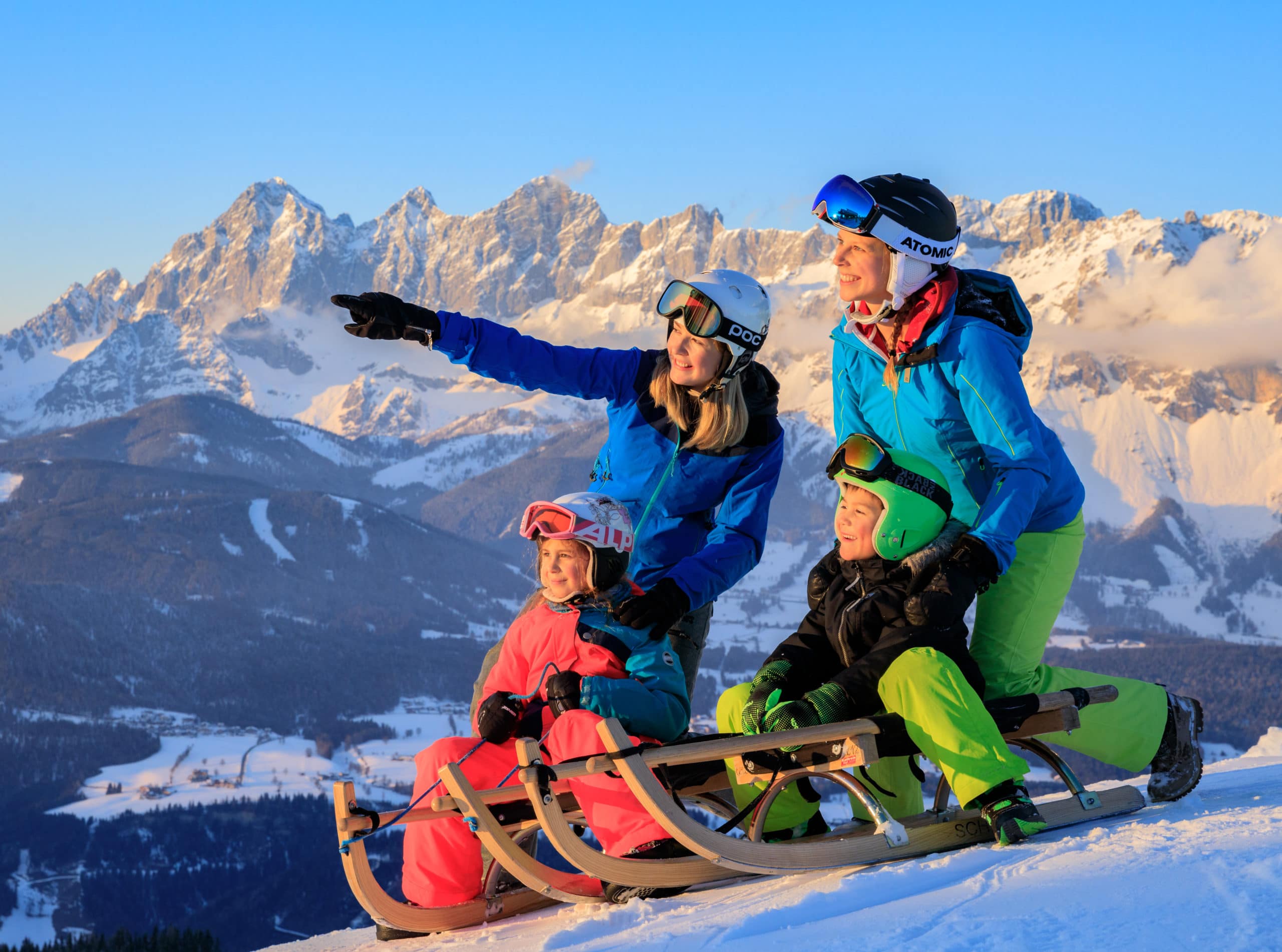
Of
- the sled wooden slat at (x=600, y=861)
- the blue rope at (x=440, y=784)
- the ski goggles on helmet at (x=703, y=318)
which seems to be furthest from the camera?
the ski goggles on helmet at (x=703, y=318)

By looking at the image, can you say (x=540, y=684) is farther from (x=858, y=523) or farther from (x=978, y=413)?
(x=978, y=413)

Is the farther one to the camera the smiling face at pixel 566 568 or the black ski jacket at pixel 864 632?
the smiling face at pixel 566 568

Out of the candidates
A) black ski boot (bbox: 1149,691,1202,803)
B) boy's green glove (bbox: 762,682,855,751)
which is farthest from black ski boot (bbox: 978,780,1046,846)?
black ski boot (bbox: 1149,691,1202,803)

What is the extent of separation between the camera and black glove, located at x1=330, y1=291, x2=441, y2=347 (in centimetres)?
573

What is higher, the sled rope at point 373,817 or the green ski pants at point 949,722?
the green ski pants at point 949,722

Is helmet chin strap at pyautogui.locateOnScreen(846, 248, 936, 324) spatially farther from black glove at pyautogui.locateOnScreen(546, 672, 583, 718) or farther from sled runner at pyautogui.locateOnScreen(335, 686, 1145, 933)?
black glove at pyautogui.locateOnScreen(546, 672, 583, 718)

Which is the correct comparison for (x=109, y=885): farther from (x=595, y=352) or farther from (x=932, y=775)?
(x=595, y=352)

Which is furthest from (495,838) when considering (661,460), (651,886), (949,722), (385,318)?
(385,318)

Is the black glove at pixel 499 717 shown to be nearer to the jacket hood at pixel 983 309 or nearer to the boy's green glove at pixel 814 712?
the boy's green glove at pixel 814 712

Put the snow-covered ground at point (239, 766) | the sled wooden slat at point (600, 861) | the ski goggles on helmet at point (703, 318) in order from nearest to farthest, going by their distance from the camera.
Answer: the sled wooden slat at point (600, 861), the ski goggles on helmet at point (703, 318), the snow-covered ground at point (239, 766)

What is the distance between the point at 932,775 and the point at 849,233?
140 metres

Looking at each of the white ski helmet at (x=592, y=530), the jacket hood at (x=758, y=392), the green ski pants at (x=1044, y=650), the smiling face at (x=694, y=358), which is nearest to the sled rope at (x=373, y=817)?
the white ski helmet at (x=592, y=530)

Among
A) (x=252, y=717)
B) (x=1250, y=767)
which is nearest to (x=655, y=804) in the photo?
(x=1250, y=767)

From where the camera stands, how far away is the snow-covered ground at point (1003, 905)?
3660 millimetres
